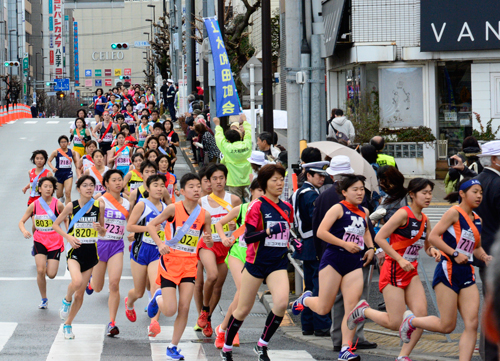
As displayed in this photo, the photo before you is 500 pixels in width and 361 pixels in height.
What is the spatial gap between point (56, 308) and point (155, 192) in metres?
2.83

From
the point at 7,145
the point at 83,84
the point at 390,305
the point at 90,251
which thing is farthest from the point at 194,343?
the point at 83,84

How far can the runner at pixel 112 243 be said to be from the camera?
8719 millimetres

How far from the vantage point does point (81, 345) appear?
829cm

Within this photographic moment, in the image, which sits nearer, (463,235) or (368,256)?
(463,235)

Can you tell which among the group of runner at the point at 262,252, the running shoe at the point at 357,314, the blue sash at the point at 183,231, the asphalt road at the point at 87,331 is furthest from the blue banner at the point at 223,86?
the running shoe at the point at 357,314

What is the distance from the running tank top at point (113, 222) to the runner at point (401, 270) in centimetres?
317

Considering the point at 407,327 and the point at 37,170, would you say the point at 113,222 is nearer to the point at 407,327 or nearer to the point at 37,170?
the point at 407,327

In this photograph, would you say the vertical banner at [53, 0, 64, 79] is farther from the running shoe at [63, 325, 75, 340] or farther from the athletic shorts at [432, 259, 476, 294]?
the athletic shorts at [432, 259, 476, 294]

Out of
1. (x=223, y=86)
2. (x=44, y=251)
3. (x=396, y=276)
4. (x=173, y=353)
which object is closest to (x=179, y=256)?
(x=173, y=353)

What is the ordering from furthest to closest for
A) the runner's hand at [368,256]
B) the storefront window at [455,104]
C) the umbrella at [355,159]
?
the storefront window at [455,104], the umbrella at [355,159], the runner's hand at [368,256]

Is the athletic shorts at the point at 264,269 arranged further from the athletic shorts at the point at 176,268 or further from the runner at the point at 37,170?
the runner at the point at 37,170

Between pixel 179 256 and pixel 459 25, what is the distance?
1441cm

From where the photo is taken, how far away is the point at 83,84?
397 ft

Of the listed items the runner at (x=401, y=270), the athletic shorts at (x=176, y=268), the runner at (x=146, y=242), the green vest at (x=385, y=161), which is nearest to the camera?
the runner at (x=401, y=270)
